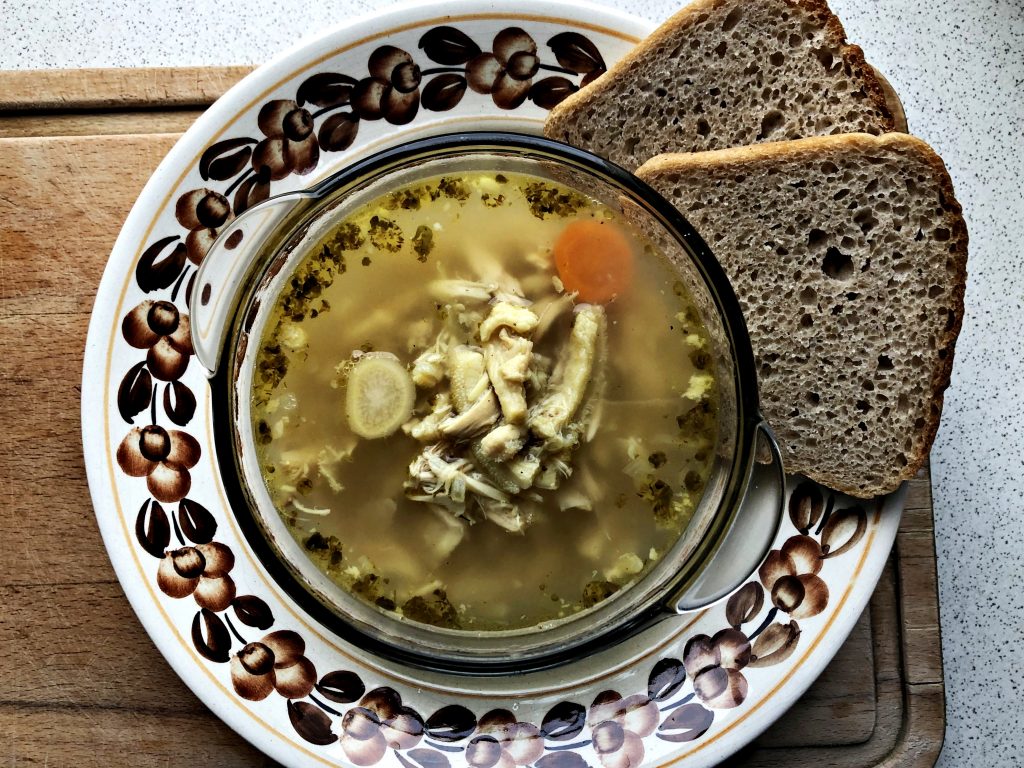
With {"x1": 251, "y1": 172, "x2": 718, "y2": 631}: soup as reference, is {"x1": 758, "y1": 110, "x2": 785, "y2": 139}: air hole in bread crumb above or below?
above

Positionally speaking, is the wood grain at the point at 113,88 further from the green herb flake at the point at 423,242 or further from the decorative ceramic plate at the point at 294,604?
the green herb flake at the point at 423,242

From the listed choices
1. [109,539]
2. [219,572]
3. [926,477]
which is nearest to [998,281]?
[926,477]

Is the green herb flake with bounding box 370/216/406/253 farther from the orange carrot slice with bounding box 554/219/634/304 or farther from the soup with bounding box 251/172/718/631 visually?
the orange carrot slice with bounding box 554/219/634/304

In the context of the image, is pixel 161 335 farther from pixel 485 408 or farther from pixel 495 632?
pixel 495 632

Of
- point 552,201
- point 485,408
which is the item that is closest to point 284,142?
point 552,201

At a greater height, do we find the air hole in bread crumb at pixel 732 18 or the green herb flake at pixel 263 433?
the air hole in bread crumb at pixel 732 18

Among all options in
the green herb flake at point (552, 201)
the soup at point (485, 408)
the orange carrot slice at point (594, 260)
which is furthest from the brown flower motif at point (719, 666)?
the green herb flake at point (552, 201)

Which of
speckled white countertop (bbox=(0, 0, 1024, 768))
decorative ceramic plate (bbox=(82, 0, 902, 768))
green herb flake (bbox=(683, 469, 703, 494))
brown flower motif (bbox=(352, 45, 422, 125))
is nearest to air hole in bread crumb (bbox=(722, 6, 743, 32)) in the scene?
decorative ceramic plate (bbox=(82, 0, 902, 768))
